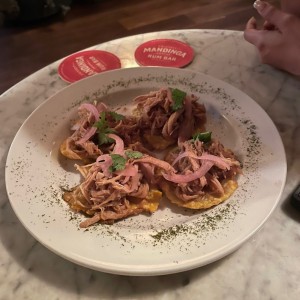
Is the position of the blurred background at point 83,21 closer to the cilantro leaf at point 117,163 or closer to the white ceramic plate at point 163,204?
the white ceramic plate at point 163,204

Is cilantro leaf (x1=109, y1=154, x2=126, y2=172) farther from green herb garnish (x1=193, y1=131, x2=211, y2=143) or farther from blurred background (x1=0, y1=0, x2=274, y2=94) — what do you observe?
blurred background (x1=0, y1=0, x2=274, y2=94)

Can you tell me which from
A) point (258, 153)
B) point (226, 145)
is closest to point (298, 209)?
point (258, 153)

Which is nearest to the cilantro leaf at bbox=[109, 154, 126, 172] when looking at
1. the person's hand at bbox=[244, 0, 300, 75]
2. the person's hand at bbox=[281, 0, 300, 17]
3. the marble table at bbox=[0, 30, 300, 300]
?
the marble table at bbox=[0, 30, 300, 300]

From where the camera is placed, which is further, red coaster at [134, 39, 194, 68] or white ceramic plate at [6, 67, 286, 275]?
red coaster at [134, 39, 194, 68]

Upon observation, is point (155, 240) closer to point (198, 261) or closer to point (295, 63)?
point (198, 261)

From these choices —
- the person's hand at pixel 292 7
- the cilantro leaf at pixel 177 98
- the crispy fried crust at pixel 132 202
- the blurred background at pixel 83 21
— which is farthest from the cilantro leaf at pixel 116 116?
the blurred background at pixel 83 21

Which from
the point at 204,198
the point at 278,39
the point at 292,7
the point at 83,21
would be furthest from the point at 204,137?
the point at 83,21

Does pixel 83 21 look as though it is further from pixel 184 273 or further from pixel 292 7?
pixel 184 273
